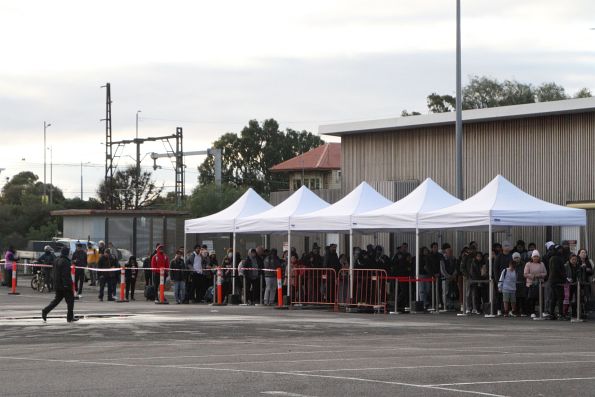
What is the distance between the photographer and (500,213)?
96.5ft

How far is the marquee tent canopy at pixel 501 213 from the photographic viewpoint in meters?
29.5

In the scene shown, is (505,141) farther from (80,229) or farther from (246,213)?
(80,229)

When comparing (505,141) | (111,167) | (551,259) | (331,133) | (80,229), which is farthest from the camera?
(111,167)

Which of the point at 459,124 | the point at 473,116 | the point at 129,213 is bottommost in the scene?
the point at 129,213

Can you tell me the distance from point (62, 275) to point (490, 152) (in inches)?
739

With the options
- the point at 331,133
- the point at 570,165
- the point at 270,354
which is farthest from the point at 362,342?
the point at 331,133

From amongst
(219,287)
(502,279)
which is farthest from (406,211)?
(219,287)

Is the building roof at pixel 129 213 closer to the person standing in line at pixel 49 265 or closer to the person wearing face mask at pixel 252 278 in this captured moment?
the person standing in line at pixel 49 265

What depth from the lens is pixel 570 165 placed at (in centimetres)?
3700

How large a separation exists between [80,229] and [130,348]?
4681cm

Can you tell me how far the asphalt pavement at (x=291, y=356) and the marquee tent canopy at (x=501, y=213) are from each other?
2673 mm

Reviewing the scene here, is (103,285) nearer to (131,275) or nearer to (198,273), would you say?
(131,275)

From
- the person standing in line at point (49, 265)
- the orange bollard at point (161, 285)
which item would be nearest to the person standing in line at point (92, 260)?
the person standing in line at point (49, 265)

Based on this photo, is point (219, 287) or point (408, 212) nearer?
point (408, 212)
